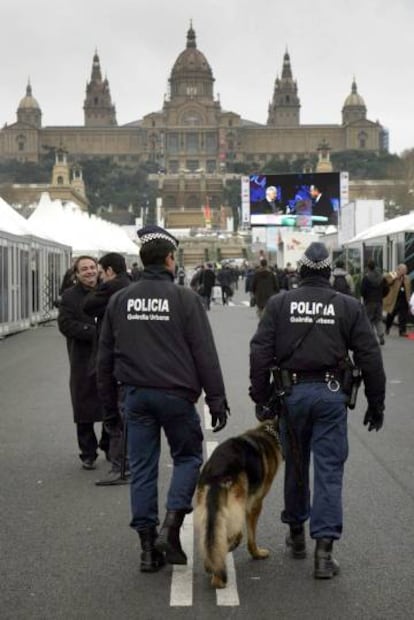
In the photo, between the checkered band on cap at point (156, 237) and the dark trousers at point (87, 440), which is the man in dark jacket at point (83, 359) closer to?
the dark trousers at point (87, 440)

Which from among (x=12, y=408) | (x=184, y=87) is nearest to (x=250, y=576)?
(x=12, y=408)

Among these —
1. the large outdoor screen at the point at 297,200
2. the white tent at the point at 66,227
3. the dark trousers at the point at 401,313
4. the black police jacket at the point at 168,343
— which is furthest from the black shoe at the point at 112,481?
the large outdoor screen at the point at 297,200

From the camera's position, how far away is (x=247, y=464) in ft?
18.5

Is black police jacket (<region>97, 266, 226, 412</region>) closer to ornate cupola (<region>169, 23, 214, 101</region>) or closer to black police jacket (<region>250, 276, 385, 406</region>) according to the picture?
black police jacket (<region>250, 276, 385, 406</region>)

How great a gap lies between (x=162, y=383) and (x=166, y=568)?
977 mm

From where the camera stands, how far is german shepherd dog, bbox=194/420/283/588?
5.33m

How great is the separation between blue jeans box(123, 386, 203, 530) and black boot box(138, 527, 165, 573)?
0.05m

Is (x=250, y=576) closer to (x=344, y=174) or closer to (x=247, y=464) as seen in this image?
(x=247, y=464)

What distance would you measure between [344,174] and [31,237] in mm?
25537

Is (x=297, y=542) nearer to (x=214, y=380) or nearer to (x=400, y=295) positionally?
(x=214, y=380)

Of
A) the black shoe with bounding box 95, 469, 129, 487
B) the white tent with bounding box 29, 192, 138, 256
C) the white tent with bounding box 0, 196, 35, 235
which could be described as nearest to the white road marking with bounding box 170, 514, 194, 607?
the black shoe with bounding box 95, 469, 129, 487

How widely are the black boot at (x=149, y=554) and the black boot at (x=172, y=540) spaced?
2.6 inches

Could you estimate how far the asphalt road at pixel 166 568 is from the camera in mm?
5215

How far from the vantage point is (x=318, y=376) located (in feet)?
19.2
